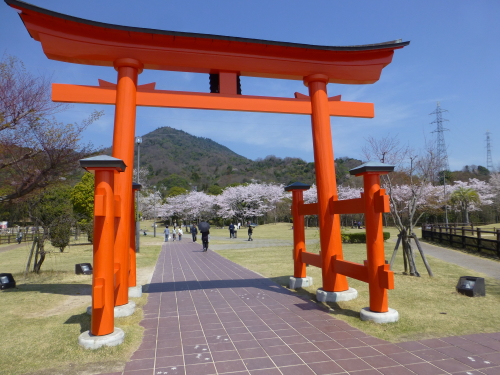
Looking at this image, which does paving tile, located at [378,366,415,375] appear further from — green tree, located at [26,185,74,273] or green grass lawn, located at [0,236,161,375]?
green tree, located at [26,185,74,273]

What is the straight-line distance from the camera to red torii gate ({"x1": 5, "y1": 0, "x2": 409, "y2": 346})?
18.3 feet

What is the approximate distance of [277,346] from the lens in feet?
13.6

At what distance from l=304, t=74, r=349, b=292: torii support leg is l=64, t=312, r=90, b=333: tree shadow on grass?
13.6 feet

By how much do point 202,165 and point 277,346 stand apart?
115m

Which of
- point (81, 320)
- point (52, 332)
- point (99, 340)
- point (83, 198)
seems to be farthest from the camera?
point (83, 198)

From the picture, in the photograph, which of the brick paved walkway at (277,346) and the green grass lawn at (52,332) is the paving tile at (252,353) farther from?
the green grass lawn at (52,332)

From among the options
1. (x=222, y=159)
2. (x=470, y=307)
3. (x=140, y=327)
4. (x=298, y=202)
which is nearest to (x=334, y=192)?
(x=298, y=202)

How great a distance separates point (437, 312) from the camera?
5.48m

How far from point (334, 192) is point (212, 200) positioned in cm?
4708

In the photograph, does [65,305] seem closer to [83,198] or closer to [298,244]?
[298,244]

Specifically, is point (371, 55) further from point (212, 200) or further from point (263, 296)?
point (212, 200)

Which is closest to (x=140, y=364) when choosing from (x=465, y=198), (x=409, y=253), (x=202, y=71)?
(x=202, y=71)

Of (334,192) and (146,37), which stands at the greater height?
(146,37)

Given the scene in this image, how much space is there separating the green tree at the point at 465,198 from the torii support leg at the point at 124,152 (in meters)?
41.0
